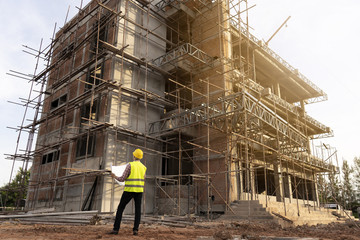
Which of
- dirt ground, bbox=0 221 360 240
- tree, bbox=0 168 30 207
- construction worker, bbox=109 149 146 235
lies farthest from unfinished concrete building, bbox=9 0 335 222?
construction worker, bbox=109 149 146 235

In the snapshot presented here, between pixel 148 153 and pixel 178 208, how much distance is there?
13.1ft

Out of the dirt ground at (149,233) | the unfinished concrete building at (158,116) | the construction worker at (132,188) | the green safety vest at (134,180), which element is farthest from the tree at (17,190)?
the green safety vest at (134,180)

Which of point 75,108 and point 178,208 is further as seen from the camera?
point 75,108

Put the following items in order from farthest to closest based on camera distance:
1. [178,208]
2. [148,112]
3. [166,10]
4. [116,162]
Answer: [166,10] → [148,112] → [116,162] → [178,208]

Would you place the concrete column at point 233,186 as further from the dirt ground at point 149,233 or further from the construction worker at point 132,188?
the construction worker at point 132,188

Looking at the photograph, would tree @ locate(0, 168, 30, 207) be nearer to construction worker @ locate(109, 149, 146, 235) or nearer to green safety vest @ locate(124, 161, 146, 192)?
construction worker @ locate(109, 149, 146, 235)

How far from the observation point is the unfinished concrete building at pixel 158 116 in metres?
16.5

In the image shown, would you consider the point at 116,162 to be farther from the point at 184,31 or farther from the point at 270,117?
the point at 184,31

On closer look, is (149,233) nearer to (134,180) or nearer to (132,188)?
(132,188)

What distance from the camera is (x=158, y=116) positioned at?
20219 millimetres

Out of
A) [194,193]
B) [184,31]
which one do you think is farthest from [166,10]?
[194,193]

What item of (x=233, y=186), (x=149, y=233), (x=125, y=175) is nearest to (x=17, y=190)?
(x=233, y=186)

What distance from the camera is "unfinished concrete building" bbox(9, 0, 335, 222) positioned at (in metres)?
16.5

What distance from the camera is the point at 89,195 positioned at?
1617 cm
